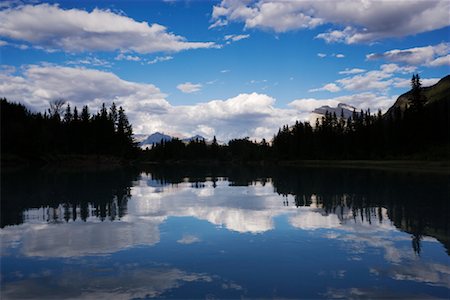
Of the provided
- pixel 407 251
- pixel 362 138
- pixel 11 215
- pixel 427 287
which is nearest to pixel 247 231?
pixel 407 251

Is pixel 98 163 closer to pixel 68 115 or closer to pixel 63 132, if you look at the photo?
pixel 63 132

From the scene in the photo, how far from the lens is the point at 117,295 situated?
27.7 feet

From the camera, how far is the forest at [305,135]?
94.7 metres

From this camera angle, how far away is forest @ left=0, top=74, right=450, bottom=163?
9469 centimetres

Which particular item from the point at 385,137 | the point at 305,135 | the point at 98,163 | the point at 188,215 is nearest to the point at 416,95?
the point at 385,137

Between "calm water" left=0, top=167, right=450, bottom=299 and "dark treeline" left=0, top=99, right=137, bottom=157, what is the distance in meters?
79.8

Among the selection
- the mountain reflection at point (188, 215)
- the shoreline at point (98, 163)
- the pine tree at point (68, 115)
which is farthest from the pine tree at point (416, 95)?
the pine tree at point (68, 115)

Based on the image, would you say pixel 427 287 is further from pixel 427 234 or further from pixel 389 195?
pixel 389 195

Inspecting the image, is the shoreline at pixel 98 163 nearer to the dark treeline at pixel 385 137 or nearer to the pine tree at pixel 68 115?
the dark treeline at pixel 385 137

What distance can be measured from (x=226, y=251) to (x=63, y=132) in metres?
118

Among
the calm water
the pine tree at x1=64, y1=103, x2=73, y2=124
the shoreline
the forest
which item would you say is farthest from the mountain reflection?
the pine tree at x1=64, y1=103, x2=73, y2=124

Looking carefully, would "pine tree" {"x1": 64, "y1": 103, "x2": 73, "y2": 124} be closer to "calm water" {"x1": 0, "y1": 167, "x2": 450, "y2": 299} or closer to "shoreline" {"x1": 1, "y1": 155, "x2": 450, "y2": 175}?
"shoreline" {"x1": 1, "y1": 155, "x2": 450, "y2": 175}

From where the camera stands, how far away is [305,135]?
6294 inches

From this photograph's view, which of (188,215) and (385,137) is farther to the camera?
(385,137)
